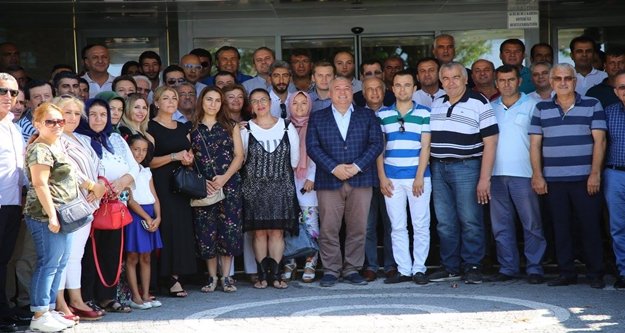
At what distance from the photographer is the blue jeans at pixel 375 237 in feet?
30.4

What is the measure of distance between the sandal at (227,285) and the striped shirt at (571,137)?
287 centimetres

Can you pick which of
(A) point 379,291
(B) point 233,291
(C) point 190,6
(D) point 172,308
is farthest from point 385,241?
(C) point 190,6

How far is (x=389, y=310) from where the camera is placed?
767 centimetres

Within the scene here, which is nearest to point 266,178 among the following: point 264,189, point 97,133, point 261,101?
point 264,189

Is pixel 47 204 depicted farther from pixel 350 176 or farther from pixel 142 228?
pixel 350 176

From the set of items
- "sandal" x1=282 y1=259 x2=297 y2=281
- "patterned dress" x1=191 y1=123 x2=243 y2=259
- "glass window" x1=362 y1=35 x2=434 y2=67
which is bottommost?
"sandal" x1=282 y1=259 x2=297 y2=281

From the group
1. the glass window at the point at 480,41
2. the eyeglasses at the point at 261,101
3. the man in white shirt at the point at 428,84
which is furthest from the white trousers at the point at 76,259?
the glass window at the point at 480,41

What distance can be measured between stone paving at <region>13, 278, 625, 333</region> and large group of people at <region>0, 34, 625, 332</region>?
284mm

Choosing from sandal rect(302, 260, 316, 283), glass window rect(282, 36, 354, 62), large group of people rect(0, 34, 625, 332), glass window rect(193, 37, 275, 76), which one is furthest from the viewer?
glass window rect(282, 36, 354, 62)

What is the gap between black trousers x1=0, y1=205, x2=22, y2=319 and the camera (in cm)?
715

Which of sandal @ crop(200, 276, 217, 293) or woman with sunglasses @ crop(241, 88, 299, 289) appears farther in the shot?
woman with sunglasses @ crop(241, 88, 299, 289)

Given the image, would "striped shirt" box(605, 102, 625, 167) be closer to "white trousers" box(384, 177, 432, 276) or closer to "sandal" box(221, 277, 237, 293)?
"white trousers" box(384, 177, 432, 276)

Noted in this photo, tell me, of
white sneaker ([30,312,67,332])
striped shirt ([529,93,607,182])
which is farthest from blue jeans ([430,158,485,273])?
white sneaker ([30,312,67,332])

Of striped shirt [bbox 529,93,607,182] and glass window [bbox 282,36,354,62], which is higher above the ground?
glass window [bbox 282,36,354,62]
